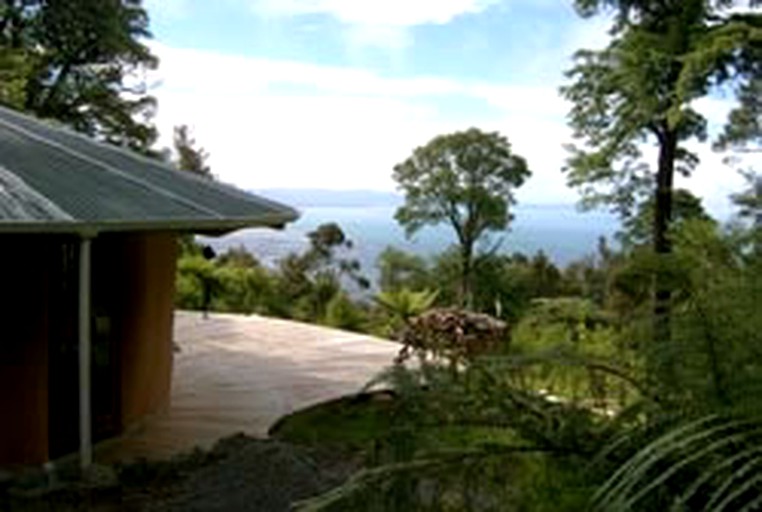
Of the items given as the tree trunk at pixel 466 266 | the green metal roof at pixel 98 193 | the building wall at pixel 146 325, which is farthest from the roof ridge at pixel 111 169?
the tree trunk at pixel 466 266

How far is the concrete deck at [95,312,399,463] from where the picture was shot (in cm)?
1041

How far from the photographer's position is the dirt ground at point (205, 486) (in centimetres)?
747

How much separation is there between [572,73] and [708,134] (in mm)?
3457

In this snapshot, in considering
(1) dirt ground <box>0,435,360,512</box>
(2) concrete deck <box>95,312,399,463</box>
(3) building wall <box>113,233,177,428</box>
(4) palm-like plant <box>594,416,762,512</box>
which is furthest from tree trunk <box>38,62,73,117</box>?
(4) palm-like plant <box>594,416,762,512</box>

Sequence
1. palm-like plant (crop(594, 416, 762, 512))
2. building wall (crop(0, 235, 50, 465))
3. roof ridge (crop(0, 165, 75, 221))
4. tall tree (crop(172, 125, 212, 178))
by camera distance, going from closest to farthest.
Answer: palm-like plant (crop(594, 416, 762, 512)), roof ridge (crop(0, 165, 75, 221)), building wall (crop(0, 235, 50, 465)), tall tree (crop(172, 125, 212, 178))

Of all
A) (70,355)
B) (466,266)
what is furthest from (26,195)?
(466,266)

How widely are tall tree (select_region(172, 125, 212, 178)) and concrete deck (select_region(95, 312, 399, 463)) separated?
9.52 m

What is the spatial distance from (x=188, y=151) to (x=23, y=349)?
20632 millimetres

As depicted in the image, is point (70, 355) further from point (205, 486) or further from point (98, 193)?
point (205, 486)

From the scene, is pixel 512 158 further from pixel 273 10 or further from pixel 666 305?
pixel 666 305

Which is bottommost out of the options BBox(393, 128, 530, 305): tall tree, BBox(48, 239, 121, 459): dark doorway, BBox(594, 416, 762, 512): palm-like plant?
BBox(48, 239, 121, 459): dark doorway

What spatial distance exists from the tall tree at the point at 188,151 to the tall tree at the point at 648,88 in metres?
9.78

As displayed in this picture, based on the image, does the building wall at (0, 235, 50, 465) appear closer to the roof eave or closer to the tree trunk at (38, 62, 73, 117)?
the roof eave

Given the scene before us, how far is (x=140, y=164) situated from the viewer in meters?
11.0
